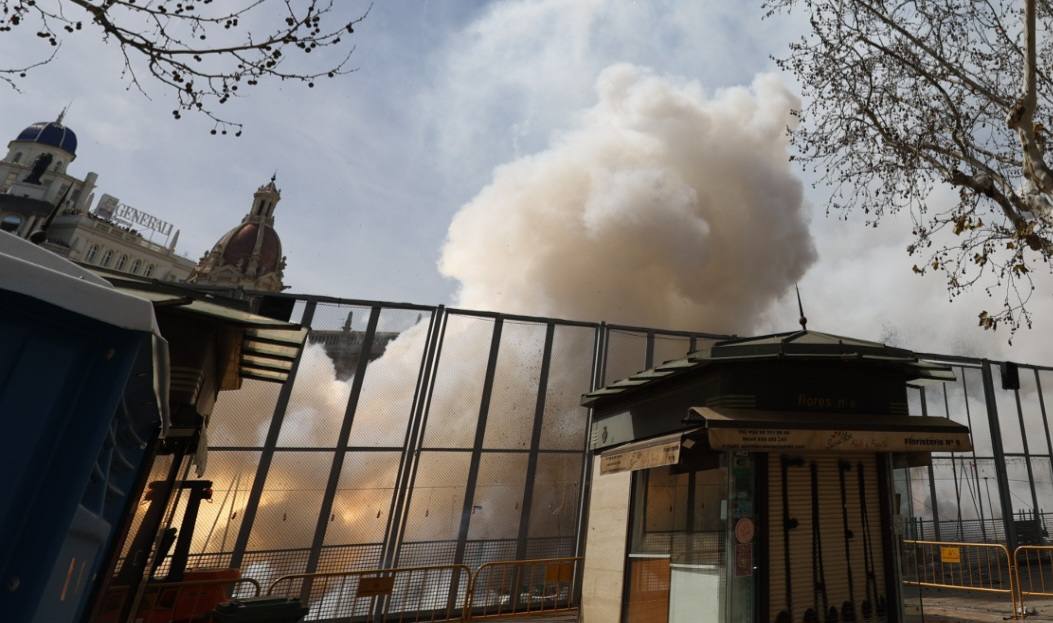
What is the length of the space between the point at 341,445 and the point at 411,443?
123 cm

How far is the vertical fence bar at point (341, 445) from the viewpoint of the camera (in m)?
8.74

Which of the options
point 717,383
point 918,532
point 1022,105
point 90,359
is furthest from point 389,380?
point 918,532

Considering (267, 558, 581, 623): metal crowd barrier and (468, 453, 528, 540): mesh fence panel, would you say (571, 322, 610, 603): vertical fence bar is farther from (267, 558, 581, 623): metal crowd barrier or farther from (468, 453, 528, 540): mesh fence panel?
(468, 453, 528, 540): mesh fence panel

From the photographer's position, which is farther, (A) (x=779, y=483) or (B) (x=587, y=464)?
(B) (x=587, y=464)

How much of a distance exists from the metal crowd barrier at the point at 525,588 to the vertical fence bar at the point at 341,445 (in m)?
2.68

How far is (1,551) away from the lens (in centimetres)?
160

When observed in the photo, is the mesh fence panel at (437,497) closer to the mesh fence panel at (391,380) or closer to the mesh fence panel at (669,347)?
the mesh fence panel at (391,380)

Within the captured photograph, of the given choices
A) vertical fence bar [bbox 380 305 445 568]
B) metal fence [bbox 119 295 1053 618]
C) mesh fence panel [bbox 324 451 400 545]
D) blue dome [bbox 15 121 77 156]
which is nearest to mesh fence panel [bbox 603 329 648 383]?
metal fence [bbox 119 295 1053 618]

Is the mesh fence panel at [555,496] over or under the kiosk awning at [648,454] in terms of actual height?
under

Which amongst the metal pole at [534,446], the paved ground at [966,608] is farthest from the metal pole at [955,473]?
the metal pole at [534,446]

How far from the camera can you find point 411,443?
9844 mm

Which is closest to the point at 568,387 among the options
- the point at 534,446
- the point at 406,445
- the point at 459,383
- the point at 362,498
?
the point at 534,446

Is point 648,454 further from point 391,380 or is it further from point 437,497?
point 391,380

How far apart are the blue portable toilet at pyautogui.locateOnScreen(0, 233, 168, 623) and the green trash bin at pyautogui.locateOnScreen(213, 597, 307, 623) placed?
3.45m
